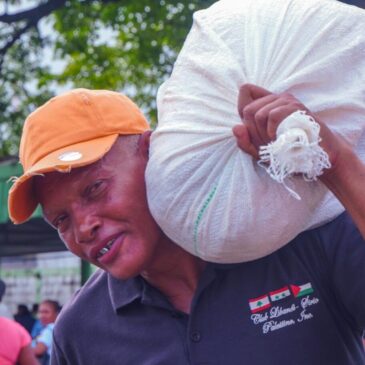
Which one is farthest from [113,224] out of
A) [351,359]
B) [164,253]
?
[351,359]

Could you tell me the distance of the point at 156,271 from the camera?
218 centimetres

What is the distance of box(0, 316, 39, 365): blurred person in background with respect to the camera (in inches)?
221

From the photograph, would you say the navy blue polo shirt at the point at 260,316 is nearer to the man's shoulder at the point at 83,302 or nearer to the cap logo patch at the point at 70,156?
the man's shoulder at the point at 83,302

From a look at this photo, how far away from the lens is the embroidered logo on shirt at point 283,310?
202 centimetres

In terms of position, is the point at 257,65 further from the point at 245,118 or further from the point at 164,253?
the point at 164,253

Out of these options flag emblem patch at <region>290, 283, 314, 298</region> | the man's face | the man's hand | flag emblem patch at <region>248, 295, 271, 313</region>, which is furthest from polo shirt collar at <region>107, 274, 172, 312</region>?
the man's hand

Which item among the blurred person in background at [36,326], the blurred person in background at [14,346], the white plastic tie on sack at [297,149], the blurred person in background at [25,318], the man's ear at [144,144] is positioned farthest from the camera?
the blurred person in background at [25,318]

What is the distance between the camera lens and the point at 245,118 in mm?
1698

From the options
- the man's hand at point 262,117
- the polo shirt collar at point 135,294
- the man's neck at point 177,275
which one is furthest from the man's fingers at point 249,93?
the polo shirt collar at point 135,294

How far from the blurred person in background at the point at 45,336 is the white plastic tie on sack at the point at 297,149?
623 centimetres

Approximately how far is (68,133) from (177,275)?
458mm

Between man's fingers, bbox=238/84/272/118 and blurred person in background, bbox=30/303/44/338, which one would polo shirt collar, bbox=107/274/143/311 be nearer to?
man's fingers, bbox=238/84/272/118

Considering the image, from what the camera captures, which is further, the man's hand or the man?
the man

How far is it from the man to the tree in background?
7616mm
